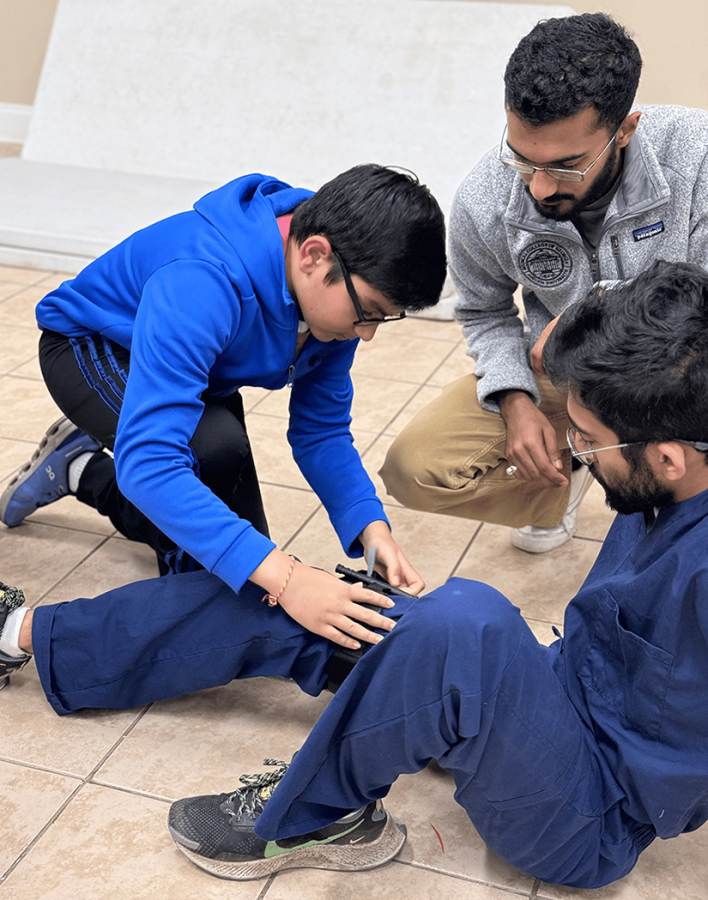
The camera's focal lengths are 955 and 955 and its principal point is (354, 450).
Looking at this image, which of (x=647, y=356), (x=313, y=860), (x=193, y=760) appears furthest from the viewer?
(x=193, y=760)

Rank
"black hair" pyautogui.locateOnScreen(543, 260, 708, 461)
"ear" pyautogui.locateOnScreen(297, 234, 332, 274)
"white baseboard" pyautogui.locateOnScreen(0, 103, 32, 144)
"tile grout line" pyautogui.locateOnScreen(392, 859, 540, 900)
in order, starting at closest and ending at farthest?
"black hair" pyautogui.locateOnScreen(543, 260, 708, 461) < "tile grout line" pyautogui.locateOnScreen(392, 859, 540, 900) < "ear" pyautogui.locateOnScreen(297, 234, 332, 274) < "white baseboard" pyautogui.locateOnScreen(0, 103, 32, 144)

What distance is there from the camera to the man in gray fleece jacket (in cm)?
143

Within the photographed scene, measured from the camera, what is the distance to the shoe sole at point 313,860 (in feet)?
3.96

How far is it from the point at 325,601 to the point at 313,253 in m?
0.48

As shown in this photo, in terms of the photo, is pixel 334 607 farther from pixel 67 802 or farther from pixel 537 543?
pixel 537 543

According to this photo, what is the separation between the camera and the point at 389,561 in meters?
1.48

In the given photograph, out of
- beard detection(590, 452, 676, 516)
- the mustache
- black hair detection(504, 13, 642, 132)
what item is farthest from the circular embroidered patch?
beard detection(590, 452, 676, 516)

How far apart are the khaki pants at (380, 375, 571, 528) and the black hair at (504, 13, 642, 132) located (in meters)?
0.54

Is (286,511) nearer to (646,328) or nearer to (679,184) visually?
(679,184)

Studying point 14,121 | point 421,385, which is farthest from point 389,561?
point 14,121

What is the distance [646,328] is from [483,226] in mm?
732

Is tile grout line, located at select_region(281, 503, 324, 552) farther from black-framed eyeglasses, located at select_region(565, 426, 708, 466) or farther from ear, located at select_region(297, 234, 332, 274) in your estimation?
black-framed eyeglasses, located at select_region(565, 426, 708, 466)

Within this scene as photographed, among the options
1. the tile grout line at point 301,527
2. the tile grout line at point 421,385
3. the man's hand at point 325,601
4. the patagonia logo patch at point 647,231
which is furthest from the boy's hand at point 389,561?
the tile grout line at point 421,385

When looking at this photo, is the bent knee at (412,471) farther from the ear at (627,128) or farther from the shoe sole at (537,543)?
the ear at (627,128)
